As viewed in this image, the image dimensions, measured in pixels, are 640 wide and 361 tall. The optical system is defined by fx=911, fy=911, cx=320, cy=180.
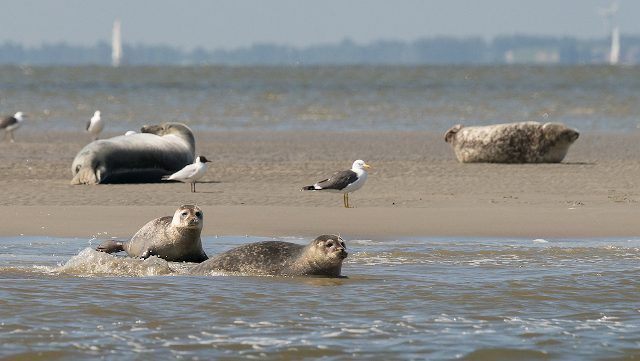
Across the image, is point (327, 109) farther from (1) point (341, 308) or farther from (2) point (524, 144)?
(1) point (341, 308)

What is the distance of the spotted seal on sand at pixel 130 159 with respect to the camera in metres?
12.7

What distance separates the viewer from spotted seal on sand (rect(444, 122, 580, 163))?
49.9 feet

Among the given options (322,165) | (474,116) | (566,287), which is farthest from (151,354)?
(474,116)

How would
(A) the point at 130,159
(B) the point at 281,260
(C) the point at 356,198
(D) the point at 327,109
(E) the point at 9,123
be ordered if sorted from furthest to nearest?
(D) the point at 327,109, (E) the point at 9,123, (A) the point at 130,159, (C) the point at 356,198, (B) the point at 281,260

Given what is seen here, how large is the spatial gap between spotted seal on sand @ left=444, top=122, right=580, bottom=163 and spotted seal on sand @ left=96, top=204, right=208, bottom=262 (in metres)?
8.43

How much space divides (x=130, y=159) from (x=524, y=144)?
21.4 feet

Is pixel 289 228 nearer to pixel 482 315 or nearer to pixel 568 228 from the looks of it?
pixel 568 228

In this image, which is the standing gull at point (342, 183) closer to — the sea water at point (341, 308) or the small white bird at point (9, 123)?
the sea water at point (341, 308)

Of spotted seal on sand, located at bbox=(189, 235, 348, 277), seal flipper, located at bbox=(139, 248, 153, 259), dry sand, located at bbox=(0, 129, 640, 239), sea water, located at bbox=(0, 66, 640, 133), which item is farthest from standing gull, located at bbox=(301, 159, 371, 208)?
sea water, located at bbox=(0, 66, 640, 133)

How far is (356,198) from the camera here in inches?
453

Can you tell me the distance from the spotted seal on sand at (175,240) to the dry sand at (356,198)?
102cm

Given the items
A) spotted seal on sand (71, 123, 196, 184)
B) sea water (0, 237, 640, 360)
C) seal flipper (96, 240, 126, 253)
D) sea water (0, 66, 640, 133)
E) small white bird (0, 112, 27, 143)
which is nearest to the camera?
sea water (0, 237, 640, 360)

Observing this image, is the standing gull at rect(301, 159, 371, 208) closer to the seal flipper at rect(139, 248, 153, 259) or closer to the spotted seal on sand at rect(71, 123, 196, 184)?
the seal flipper at rect(139, 248, 153, 259)

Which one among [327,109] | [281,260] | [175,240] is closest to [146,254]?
[175,240]
